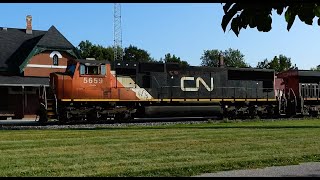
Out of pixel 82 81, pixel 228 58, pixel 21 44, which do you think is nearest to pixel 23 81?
pixel 21 44

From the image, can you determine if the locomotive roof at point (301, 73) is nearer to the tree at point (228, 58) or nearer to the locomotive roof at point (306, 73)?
the locomotive roof at point (306, 73)

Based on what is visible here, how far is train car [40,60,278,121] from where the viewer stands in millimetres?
22500

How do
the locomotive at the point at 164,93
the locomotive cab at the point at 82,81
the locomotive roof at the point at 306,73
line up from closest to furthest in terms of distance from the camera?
the locomotive cab at the point at 82,81 < the locomotive at the point at 164,93 < the locomotive roof at the point at 306,73

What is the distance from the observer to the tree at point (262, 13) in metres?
1.80

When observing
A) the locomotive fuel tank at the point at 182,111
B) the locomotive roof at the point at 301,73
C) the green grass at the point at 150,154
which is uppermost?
the locomotive roof at the point at 301,73

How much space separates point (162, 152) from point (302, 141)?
4.95 metres

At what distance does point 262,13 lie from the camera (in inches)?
73.2

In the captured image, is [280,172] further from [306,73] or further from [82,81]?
[306,73]

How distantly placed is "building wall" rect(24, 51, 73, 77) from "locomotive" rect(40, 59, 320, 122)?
630 inches

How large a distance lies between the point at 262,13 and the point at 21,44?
1688 inches

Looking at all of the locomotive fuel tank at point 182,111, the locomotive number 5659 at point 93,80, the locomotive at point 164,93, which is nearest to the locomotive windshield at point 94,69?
the locomotive at point 164,93

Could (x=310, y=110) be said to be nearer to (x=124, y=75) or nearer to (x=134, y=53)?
(x=124, y=75)

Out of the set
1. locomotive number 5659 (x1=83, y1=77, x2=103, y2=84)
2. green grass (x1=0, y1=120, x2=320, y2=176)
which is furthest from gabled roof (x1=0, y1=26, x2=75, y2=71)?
green grass (x1=0, y1=120, x2=320, y2=176)

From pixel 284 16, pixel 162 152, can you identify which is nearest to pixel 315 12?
pixel 284 16
